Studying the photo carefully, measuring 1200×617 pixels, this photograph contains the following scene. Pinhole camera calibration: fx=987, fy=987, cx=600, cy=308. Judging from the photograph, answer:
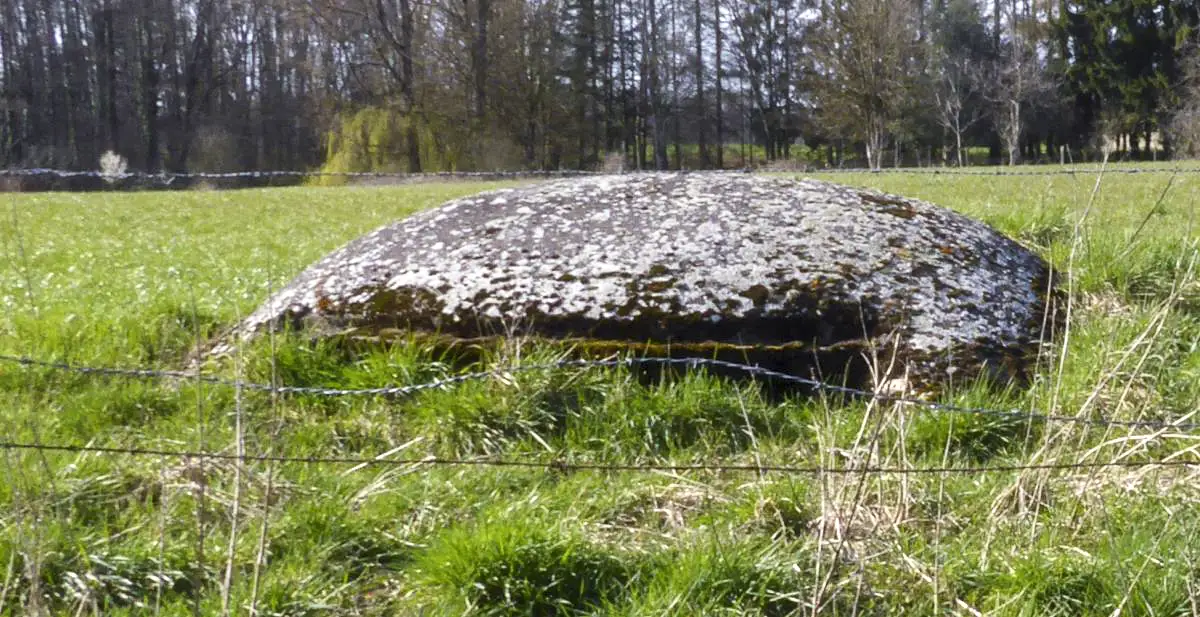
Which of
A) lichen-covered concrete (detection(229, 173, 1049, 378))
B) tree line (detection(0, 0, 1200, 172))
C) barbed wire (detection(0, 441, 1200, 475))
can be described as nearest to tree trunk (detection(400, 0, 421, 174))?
tree line (detection(0, 0, 1200, 172))

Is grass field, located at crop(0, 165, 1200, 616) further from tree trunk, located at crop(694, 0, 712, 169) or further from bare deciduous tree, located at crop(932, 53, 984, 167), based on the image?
tree trunk, located at crop(694, 0, 712, 169)

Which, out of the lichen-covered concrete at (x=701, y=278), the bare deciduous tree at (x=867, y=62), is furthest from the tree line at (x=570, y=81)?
the lichen-covered concrete at (x=701, y=278)

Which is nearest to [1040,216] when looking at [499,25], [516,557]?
[516,557]

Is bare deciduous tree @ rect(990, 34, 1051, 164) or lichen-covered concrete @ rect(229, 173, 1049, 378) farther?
bare deciduous tree @ rect(990, 34, 1051, 164)

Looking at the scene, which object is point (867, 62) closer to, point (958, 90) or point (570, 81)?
point (958, 90)

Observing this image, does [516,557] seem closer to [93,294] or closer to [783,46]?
[93,294]

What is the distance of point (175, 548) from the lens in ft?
8.74

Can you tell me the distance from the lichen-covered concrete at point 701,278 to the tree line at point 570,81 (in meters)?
35.5

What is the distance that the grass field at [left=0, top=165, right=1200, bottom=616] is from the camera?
8.13 ft

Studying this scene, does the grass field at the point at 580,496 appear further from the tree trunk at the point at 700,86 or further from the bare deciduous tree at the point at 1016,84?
the tree trunk at the point at 700,86

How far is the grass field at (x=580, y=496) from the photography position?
2.48 meters

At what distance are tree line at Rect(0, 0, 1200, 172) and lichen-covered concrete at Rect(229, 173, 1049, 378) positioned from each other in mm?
35520

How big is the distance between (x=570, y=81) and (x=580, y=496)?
46598mm

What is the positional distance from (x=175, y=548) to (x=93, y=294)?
4.05 meters
